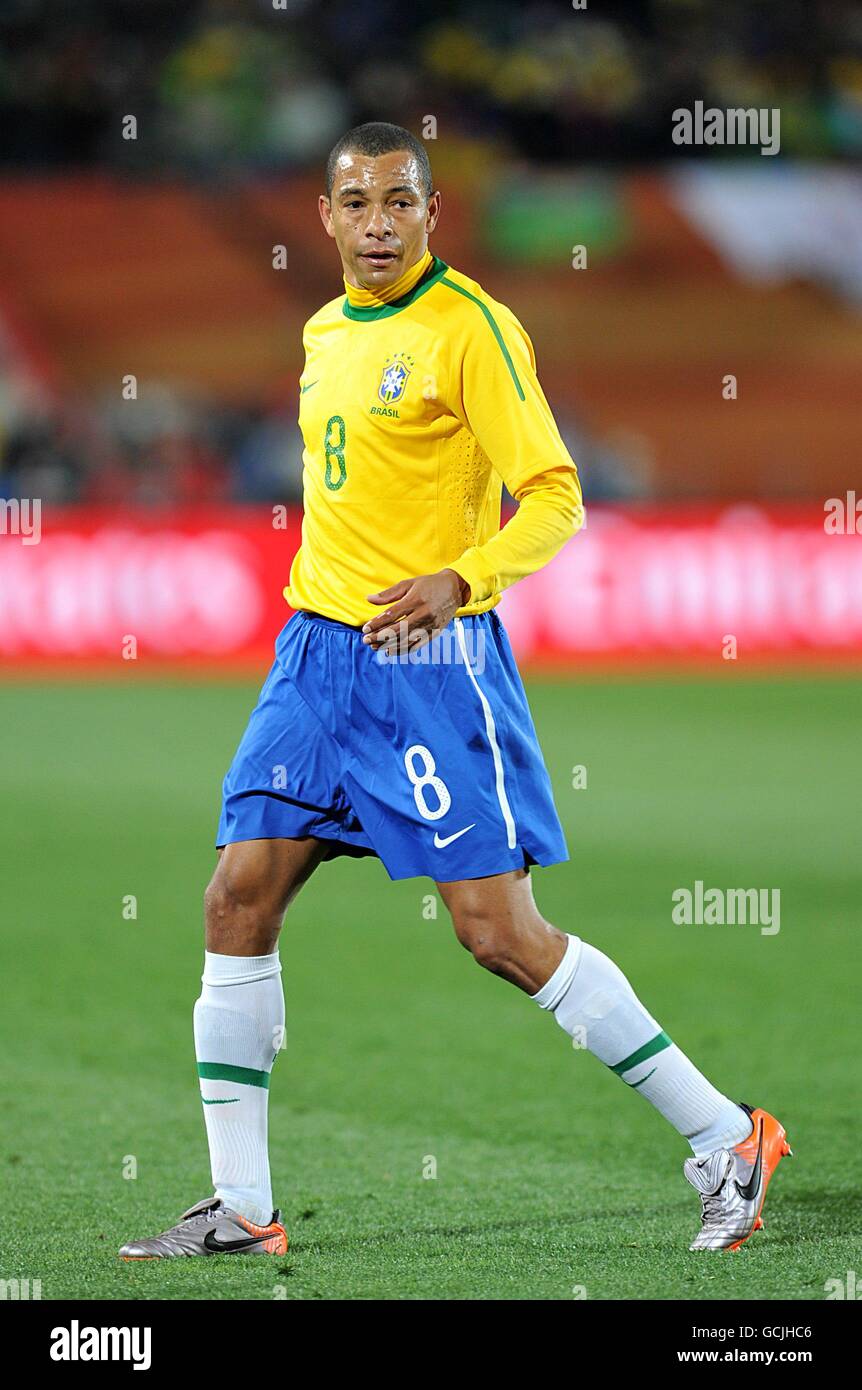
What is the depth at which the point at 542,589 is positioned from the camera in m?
16.2

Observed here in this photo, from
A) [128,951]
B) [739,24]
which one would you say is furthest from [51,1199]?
[739,24]

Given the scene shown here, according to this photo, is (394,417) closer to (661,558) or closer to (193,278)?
(661,558)

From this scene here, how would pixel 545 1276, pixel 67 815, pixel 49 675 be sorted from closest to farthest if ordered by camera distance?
pixel 545 1276 → pixel 67 815 → pixel 49 675

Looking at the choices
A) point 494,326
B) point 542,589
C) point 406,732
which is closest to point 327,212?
point 494,326

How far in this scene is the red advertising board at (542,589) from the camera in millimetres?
15930

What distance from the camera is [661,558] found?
16.4 m

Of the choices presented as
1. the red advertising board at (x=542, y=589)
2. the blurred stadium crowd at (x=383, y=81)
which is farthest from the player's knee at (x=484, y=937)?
the blurred stadium crowd at (x=383, y=81)

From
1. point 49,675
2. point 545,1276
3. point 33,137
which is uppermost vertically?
point 33,137

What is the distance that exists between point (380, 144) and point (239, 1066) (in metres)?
1.94

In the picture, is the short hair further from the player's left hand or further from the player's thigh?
the player's thigh

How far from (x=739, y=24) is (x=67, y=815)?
18536 mm

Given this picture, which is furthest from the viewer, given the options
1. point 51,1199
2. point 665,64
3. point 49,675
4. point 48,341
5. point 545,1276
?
point 665,64

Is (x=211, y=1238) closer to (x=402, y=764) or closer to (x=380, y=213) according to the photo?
(x=402, y=764)

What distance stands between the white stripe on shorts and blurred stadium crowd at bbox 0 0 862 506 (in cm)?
1759
